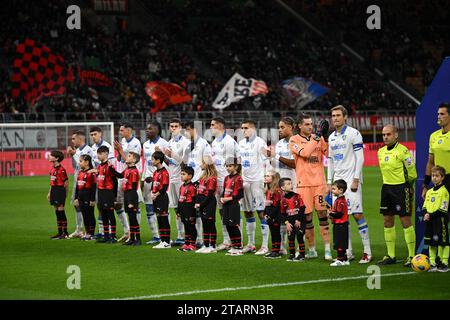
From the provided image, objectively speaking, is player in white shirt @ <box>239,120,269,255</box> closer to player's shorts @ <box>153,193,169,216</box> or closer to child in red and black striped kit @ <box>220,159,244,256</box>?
child in red and black striped kit @ <box>220,159,244,256</box>

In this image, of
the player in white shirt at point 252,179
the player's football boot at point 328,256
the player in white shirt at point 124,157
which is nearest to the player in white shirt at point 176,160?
the player in white shirt at point 124,157

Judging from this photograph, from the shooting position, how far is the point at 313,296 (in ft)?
34.9

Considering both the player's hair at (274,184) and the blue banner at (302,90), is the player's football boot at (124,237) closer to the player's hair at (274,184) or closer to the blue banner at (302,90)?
the player's hair at (274,184)

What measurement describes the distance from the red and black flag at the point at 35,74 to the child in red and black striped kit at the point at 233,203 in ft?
76.5

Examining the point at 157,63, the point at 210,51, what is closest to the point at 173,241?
the point at 157,63

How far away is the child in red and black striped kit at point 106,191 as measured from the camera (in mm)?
16516

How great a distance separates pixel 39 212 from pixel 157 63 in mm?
23042

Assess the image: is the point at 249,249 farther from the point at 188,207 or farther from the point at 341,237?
the point at 341,237

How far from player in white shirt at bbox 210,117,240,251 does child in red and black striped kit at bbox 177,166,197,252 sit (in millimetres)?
500

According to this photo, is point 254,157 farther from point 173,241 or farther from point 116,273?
point 116,273

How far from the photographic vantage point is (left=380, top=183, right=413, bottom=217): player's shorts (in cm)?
1320

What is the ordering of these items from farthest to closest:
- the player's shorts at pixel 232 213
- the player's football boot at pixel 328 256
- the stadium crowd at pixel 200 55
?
the stadium crowd at pixel 200 55 < the player's shorts at pixel 232 213 < the player's football boot at pixel 328 256

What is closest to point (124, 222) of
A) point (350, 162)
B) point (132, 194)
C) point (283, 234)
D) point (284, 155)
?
point (132, 194)

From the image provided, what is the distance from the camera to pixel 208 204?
15.1 m
